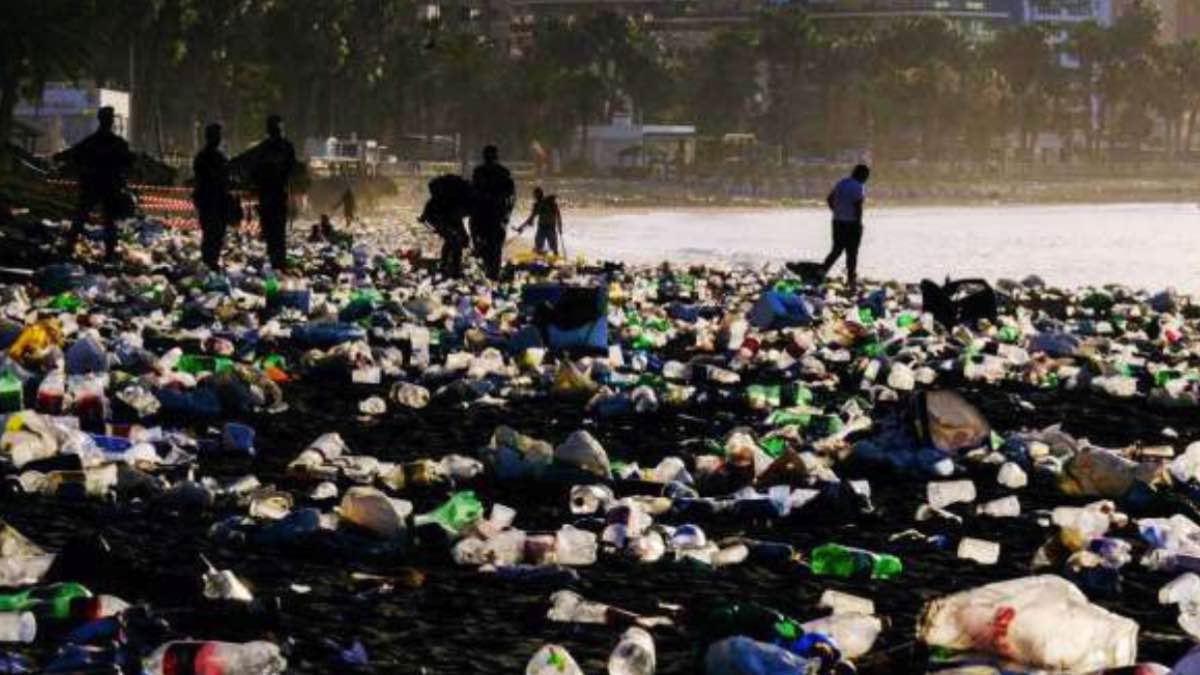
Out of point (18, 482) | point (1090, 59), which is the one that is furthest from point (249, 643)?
point (1090, 59)

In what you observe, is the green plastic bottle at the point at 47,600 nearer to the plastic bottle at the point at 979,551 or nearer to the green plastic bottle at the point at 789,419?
the plastic bottle at the point at 979,551

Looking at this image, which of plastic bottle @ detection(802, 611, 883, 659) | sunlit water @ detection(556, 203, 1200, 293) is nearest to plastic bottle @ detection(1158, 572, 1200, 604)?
Answer: plastic bottle @ detection(802, 611, 883, 659)

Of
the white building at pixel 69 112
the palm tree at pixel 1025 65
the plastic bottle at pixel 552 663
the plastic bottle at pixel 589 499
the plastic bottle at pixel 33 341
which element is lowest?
the plastic bottle at pixel 589 499

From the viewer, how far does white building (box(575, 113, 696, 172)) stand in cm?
13125

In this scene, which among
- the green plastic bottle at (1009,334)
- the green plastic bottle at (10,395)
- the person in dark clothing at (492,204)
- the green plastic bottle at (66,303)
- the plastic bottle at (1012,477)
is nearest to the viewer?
the plastic bottle at (1012,477)

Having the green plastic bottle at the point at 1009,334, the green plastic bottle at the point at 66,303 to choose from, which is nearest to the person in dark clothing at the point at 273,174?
the green plastic bottle at the point at 66,303

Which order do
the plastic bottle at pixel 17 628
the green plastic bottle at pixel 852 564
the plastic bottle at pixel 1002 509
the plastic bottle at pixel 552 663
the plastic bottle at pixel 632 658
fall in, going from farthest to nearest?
the plastic bottle at pixel 1002 509
the green plastic bottle at pixel 852 564
the plastic bottle at pixel 17 628
the plastic bottle at pixel 632 658
the plastic bottle at pixel 552 663

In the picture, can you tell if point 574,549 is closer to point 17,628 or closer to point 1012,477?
point 17,628

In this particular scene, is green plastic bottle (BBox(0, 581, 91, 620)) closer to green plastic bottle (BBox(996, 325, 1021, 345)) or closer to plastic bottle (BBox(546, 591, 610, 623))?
plastic bottle (BBox(546, 591, 610, 623))

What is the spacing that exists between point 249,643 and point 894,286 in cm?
2172

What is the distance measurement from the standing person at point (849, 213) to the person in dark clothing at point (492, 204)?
396 centimetres

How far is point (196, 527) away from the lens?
6672mm

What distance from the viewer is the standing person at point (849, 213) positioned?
23.1 meters

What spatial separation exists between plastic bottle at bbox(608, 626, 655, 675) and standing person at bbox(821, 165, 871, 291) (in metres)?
18.3
